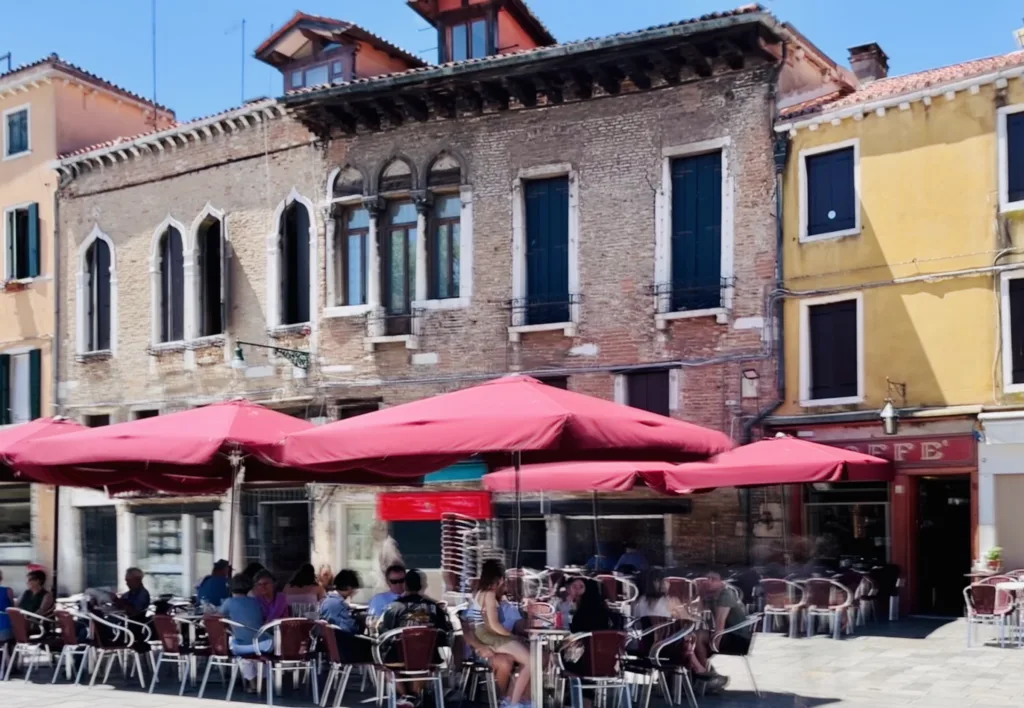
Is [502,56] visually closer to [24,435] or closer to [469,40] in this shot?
[469,40]

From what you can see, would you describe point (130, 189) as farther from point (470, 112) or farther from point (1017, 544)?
point (1017, 544)

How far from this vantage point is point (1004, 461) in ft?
54.2

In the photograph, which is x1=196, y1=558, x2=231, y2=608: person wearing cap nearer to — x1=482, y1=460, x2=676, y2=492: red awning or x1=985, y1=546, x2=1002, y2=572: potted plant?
x1=482, y1=460, x2=676, y2=492: red awning

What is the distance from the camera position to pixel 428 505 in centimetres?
2150

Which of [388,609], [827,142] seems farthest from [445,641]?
[827,142]

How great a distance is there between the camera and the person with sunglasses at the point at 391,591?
10609mm

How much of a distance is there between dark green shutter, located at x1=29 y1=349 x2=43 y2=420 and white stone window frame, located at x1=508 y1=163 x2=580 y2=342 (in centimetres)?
1136

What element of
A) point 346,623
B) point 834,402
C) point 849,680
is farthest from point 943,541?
point 346,623

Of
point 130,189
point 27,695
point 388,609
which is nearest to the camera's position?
point 388,609

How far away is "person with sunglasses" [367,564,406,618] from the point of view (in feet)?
34.8

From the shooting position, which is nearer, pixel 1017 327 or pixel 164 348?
pixel 1017 327

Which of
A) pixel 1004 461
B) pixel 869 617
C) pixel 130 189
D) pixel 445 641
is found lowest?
pixel 869 617

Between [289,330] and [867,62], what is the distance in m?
11.0

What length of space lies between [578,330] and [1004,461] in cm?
649
